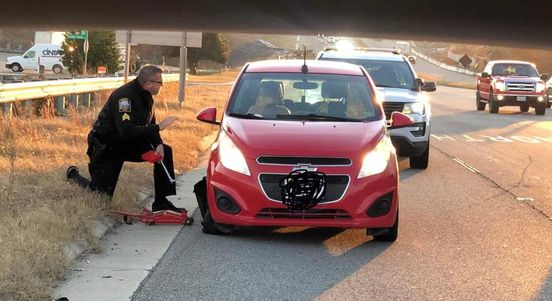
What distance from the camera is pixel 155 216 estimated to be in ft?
23.5

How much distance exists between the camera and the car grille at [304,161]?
6355 mm

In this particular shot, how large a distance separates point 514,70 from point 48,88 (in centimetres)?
1889

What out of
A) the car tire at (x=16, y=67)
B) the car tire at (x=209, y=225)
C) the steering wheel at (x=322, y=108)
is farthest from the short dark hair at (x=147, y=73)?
the car tire at (x=16, y=67)

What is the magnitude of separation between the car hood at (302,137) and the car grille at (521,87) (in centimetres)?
2143

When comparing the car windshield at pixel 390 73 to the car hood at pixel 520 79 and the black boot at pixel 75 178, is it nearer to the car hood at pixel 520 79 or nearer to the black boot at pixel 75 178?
the black boot at pixel 75 178

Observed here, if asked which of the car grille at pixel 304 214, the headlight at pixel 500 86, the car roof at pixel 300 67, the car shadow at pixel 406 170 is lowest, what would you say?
the car shadow at pixel 406 170

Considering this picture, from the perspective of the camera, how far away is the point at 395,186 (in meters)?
6.56

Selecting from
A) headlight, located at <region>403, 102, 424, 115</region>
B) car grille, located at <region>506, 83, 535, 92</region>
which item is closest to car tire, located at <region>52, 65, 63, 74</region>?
car grille, located at <region>506, 83, 535, 92</region>

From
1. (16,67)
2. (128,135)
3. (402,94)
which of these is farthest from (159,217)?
(16,67)

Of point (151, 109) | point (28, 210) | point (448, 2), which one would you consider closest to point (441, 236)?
point (151, 109)

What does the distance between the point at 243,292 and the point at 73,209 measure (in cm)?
233

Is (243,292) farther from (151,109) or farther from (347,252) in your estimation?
(151,109)

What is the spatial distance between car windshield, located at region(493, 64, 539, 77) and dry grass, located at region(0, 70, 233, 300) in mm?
18515

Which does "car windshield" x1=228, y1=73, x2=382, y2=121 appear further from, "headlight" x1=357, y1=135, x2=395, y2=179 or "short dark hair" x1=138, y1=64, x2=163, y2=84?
"short dark hair" x1=138, y1=64, x2=163, y2=84
